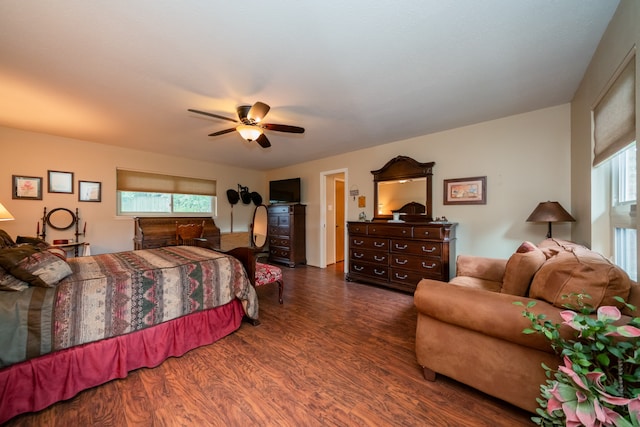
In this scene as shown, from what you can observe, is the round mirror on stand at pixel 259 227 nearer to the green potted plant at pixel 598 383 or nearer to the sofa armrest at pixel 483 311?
the sofa armrest at pixel 483 311

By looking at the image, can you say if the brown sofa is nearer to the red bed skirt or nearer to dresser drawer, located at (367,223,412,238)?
dresser drawer, located at (367,223,412,238)

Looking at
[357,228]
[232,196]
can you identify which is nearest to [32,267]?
[357,228]

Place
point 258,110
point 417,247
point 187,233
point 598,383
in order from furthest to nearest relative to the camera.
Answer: point 187,233 → point 417,247 → point 258,110 → point 598,383

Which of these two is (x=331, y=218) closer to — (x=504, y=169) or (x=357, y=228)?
(x=357, y=228)

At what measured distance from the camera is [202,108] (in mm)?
2627

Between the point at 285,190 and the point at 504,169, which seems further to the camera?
the point at 285,190

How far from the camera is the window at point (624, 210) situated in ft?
5.40

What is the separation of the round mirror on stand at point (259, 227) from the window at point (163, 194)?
101 cm

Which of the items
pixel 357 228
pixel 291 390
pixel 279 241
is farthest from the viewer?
pixel 279 241

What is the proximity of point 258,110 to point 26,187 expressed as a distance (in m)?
4.02

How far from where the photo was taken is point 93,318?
1625 mm

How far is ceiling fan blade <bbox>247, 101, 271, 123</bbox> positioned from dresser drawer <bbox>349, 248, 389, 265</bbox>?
258 centimetres

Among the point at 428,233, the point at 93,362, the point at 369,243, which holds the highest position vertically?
the point at 428,233

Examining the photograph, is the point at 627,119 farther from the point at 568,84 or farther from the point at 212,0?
the point at 212,0
